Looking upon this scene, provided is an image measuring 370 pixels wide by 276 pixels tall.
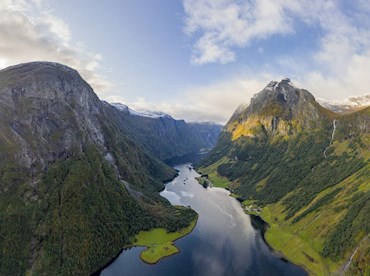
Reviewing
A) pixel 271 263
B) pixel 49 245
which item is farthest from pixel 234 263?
pixel 49 245

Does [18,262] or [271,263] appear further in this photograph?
[271,263]

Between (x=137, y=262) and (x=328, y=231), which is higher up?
(x=328, y=231)

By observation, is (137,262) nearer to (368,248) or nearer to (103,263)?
(103,263)

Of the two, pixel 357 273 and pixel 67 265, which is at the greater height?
pixel 357 273

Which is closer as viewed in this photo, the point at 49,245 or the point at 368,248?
the point at 368,248

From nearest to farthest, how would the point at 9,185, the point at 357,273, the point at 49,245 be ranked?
the point at 357,273 < the point at 49,245 < the point at 9,185

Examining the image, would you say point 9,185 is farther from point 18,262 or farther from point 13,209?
point 18,262

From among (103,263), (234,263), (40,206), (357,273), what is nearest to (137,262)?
(103,263)

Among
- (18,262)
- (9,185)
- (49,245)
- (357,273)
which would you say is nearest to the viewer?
(357,273)

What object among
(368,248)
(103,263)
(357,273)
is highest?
(368,248)
